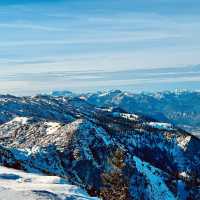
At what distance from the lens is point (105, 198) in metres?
94.7

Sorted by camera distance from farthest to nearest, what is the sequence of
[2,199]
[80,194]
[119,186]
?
1. [119,186]
2. [80,194]
3. [2,199]

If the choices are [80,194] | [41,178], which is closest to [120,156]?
[41,178]

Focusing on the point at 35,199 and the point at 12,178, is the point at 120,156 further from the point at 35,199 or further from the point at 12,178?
the point at 35,199

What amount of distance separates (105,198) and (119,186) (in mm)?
3338

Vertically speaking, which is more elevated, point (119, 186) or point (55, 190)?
point (55, 190)

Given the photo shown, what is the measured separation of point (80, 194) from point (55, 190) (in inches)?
98.3

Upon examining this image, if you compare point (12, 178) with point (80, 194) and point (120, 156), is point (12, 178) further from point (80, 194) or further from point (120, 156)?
point (120, 156)

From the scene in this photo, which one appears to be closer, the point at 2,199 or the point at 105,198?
the point at 2,199

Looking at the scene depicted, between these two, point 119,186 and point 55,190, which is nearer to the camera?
point 55,190

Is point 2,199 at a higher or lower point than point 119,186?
higher

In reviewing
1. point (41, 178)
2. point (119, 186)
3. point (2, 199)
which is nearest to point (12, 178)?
point (41, 178)

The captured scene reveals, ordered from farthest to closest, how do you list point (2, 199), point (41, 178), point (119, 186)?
point (119, 186) → point (41, 178) → point (2, 199)

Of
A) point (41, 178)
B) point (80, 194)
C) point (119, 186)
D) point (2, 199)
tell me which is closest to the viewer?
point (2, 199)

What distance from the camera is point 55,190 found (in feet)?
178
